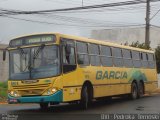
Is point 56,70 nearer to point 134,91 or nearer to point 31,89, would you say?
point 31,89

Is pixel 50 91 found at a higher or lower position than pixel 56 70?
lower

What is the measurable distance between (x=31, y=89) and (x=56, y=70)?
114cm

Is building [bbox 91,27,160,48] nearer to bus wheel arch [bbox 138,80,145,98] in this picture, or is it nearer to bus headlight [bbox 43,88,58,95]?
bus wheel arch [bbox 138,80,145,98]

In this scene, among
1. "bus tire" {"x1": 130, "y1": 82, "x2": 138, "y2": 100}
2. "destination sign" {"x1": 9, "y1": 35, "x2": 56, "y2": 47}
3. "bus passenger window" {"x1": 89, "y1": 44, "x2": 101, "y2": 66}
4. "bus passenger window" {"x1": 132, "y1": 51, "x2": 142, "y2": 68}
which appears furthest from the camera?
"bus passenger window" {"x1": 132, "y1": 51, "x2": 142, "y2": 68}

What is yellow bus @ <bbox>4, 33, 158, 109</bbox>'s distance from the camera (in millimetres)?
16594

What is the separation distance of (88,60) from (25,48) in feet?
9.52

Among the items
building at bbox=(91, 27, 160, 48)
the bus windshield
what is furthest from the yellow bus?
building at bbox=(91, 27, 160, 48)

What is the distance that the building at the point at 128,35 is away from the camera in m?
69.6

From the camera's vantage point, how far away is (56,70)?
1664 cm

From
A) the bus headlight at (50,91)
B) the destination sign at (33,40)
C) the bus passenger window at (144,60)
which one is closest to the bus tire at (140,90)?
the bus passenger window at (144,60)

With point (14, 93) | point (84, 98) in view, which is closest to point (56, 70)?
point (14, 93)

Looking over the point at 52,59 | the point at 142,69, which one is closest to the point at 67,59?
the point at 52,59

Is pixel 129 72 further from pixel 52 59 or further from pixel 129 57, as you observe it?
pixel 52 59

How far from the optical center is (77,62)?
17844 millimetres
